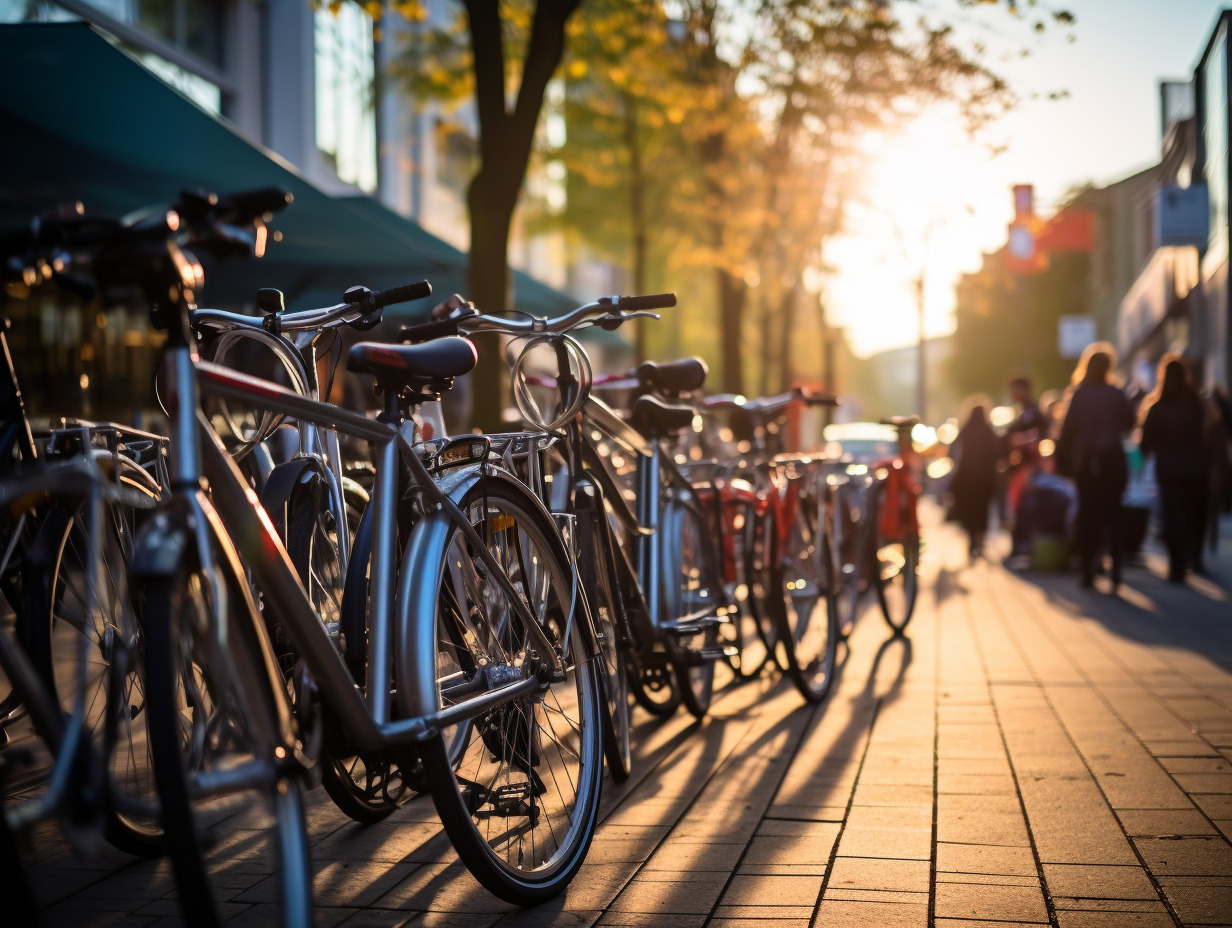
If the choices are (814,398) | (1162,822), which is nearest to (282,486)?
(1162,822)

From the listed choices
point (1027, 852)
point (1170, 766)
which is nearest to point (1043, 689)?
point (1170, 766)

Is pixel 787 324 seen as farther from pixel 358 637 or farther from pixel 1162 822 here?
pixel 358 637

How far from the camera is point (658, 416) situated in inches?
212

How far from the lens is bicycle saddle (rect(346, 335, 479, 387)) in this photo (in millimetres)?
3059

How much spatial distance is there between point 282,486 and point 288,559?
97 centimetres

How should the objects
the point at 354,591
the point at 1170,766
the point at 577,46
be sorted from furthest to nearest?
the point at 577,46 < the point at 1170,766 < the point at 354,591

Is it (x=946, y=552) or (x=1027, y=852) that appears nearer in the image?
(x=1027, y=852)

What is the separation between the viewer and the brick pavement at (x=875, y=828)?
3.32 m

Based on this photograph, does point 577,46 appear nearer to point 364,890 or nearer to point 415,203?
point 415,203

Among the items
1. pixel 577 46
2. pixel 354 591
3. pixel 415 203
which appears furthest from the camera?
pixel 415 203

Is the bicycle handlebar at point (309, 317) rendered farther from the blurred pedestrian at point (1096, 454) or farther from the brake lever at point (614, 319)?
the blurred pedestrian at point (1096, 454)

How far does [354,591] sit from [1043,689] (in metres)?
4.11

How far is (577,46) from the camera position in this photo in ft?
53.1

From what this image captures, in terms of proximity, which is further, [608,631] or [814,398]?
[814,398]
